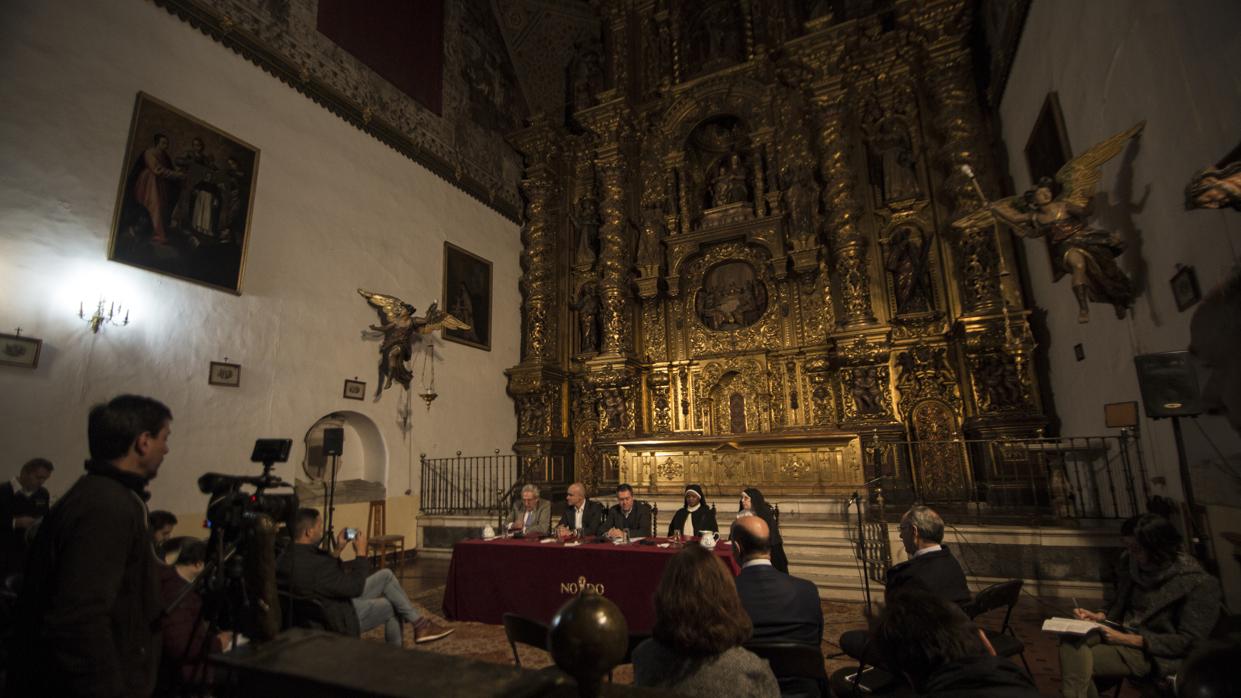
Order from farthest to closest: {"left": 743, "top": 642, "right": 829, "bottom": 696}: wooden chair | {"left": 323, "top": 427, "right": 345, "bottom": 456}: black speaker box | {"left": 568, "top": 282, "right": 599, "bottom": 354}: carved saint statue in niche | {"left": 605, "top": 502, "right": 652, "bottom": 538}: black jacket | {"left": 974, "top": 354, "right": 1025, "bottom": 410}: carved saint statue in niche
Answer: {"left": 568, "top": 282, "right": 599, "bottom": 354}: carved saint statue in niche < {"left": 974, "top": 354, "right": 1025, "bottom": 410}: carved saint statue in niche < {"left": 323, "top": 427, "right": 345, "bottom": 456}: black speaker box < {"left": 605, "top": 502, "right": 652, "bottom": 538}: black jacket < {"left": 743, "top": 642, "right": 829, "bottom": 696}: wooden chair

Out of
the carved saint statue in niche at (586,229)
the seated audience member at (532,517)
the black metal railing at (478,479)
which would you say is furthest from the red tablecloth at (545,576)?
the carved saint statue in niche at (586,229)

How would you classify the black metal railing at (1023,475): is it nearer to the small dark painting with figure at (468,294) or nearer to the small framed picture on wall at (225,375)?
the small dark painting with figure at (468,294)

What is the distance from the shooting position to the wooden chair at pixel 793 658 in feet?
7.53

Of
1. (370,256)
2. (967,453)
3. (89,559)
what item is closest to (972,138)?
(967,453)

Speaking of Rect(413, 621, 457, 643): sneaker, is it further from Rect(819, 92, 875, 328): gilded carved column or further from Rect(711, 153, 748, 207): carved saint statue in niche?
Rect(711, 153, 748, 207): carved saint statue in niche

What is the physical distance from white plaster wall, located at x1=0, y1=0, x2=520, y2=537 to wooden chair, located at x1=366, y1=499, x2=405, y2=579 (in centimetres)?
38

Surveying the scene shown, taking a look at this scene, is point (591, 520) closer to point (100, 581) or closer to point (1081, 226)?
point (100, 581)

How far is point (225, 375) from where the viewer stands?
777cm

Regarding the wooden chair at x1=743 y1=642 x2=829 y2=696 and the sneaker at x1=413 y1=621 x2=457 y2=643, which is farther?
the sneaker at x1=413 y1=621 x2=457 y2=643

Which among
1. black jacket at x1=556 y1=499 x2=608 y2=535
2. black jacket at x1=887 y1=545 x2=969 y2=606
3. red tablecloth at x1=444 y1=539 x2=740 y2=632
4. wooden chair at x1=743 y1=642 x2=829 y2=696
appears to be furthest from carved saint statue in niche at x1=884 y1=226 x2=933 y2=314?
wooden chair at x1=743 y1=642 x2=829 y2=696

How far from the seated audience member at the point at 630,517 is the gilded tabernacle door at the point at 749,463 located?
4.00 m

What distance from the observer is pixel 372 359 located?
32.7 ft

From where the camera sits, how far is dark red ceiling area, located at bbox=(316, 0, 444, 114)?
1027cm

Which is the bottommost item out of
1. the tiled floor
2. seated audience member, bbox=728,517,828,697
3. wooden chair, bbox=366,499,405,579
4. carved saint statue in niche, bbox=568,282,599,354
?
the tiled floor
